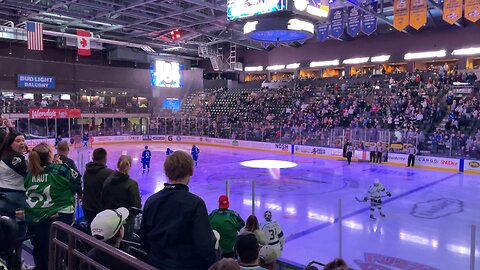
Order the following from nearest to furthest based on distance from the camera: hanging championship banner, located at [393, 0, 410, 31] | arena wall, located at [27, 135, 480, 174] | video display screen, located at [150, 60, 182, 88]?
hanging championship banner, located at [393, 0, 410, 31]
arena wall, located at [27, 135, 480, 174]
video display screen, located at [150, 60, 182, 88]

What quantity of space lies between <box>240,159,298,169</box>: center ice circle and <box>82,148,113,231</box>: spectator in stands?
15602mm

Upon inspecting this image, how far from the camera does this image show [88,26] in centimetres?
3045

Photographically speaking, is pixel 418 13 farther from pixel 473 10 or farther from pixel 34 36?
pixel 34 36

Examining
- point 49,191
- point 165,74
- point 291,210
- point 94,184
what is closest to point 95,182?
point 94,184

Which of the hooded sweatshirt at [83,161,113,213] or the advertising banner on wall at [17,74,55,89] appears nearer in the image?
the hooded sweatshirt at [83,161,113,213]

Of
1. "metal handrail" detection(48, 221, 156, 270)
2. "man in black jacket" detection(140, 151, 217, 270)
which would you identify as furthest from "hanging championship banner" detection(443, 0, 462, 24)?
"metal handrail" detection(48, 221, 156, 270)

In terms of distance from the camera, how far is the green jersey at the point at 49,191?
3873 millimetres

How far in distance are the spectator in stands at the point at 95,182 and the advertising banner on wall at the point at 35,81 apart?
32302mm

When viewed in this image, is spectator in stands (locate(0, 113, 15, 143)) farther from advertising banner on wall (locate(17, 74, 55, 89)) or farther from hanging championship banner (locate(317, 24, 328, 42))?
advertising banner on wall (locate(17, 74, 55, 89))

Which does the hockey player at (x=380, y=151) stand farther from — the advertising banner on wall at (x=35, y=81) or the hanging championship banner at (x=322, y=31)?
the advertising banner on wall at (x=35, y=81)

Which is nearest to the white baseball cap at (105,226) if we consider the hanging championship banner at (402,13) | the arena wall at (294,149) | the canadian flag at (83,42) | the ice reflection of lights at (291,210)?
the ice reflection of lights at (291,210)

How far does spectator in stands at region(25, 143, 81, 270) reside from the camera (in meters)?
3.87

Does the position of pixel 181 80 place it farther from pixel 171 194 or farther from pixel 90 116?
pixel 171 194

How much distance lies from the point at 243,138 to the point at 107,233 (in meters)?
26.9
